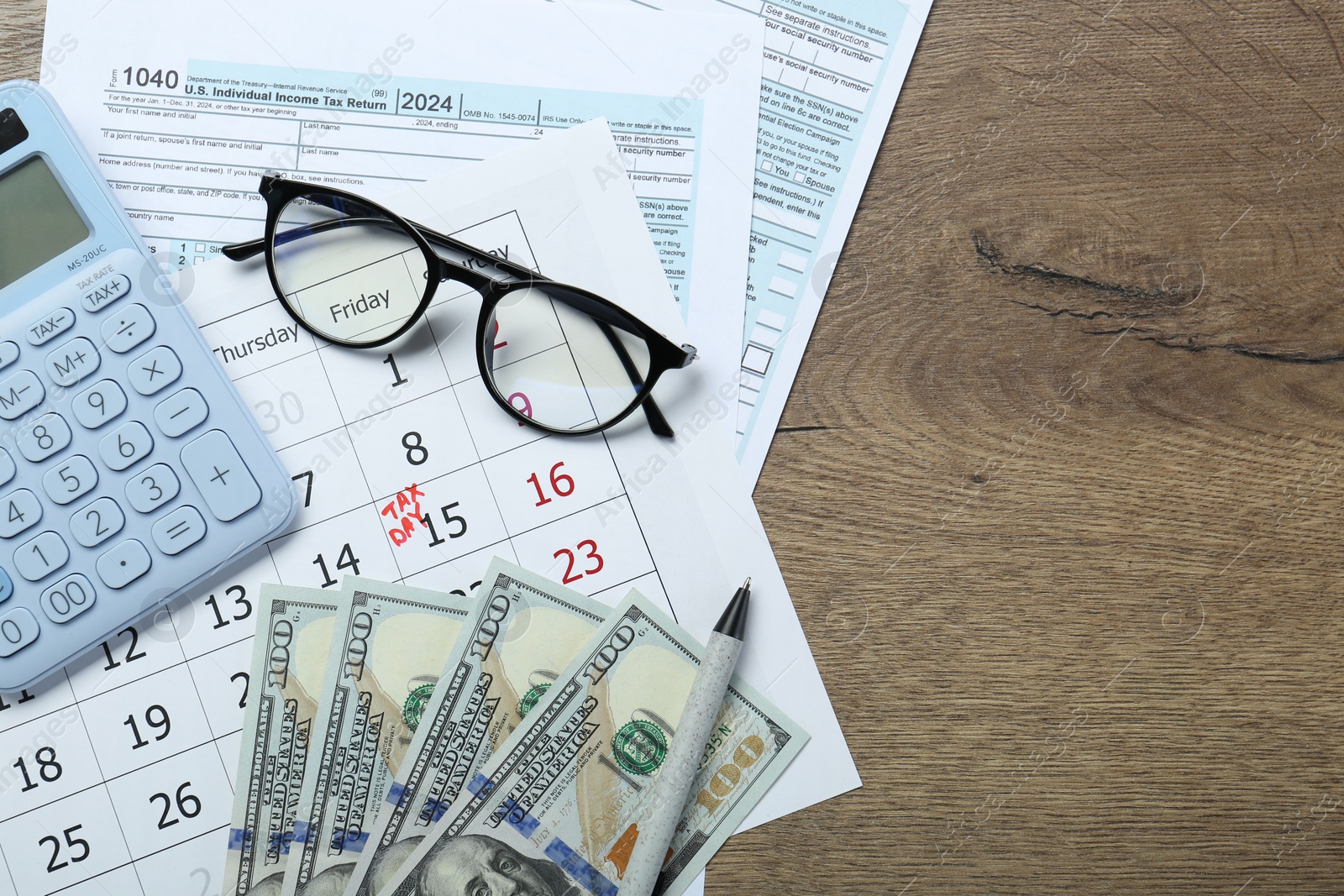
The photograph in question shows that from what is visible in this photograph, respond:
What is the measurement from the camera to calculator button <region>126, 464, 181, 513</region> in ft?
1.88

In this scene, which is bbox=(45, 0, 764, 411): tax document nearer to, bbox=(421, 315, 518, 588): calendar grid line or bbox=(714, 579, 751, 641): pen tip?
bbox=(421, 315, 518, 588): calendar grid line

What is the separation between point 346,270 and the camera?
612 mm

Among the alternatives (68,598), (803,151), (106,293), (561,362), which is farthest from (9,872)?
(803,151)

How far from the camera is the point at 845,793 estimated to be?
1.92ft

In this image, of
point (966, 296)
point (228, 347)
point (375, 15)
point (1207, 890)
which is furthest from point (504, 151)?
point (1207, 890)

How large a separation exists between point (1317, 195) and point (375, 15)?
701 mm

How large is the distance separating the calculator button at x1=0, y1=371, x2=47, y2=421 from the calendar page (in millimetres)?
112

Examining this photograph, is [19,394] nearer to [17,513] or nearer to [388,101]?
[17,513]

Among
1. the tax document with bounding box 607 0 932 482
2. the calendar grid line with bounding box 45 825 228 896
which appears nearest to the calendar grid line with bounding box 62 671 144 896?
the calendar grid line with bounding box 45 825 228 896

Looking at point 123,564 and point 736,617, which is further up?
point 123,564

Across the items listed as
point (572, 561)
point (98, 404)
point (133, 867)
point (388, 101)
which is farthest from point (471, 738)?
point (388, 101)

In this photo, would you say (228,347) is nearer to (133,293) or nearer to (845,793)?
(133,293)

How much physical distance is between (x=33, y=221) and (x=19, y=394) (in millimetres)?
120

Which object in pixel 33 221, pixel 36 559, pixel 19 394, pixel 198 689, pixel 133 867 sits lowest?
pixel 133 867
